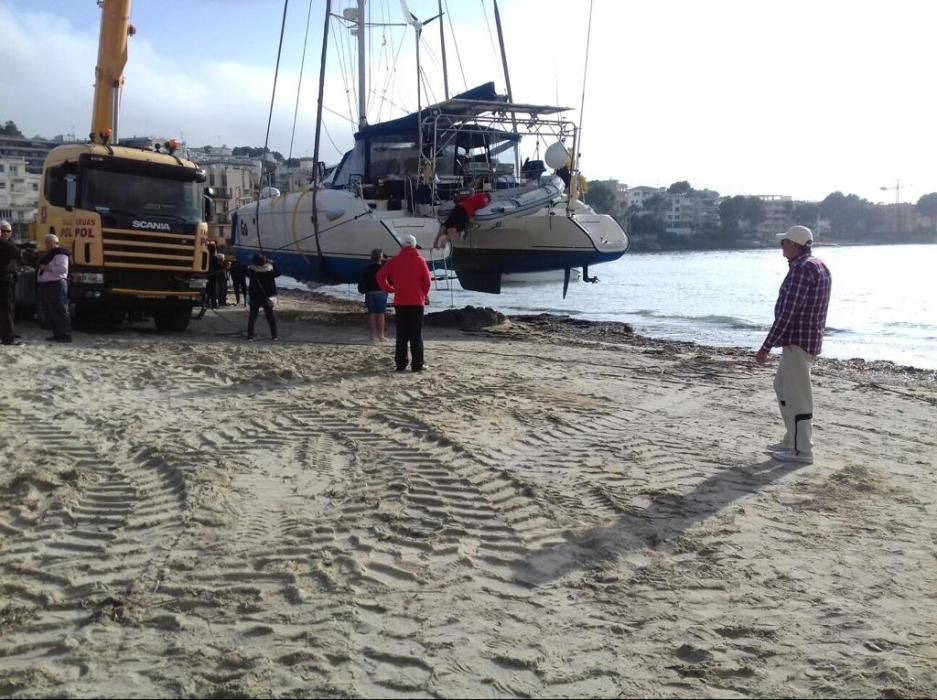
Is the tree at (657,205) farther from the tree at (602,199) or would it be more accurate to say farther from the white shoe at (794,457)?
the white shoe at (794,457)

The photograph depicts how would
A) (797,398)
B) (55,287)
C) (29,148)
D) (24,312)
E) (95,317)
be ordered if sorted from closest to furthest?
(797,398) → (55,287) → (95,317) → (24,312) → (29,148)

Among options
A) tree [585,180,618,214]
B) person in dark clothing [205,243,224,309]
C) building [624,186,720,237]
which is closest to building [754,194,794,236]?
building [624,186,720,237]

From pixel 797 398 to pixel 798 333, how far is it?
500 mm

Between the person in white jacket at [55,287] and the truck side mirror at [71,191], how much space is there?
117 centimetres

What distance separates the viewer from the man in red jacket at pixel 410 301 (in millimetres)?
10445

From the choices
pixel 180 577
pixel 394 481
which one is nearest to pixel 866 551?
pixel 394 481

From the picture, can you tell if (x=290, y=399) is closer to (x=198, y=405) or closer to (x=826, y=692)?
(x=198, y=405)

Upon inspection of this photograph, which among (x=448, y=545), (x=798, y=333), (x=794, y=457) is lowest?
(x=448, y=545)

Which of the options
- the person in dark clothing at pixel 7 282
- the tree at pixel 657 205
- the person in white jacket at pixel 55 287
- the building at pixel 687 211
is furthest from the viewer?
the tree at pixel 657 205

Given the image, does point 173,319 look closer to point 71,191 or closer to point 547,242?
point 71,191

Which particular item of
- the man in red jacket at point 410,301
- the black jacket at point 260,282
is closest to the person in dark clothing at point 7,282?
the black jacket at point 260,282

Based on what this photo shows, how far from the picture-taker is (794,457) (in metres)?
6.62

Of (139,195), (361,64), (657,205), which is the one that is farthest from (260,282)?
(657,205)

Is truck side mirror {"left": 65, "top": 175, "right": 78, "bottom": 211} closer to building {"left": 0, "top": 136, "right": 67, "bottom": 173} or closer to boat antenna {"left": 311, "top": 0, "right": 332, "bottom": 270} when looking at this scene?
boat antenna {"left": 311, "top": 0, "right": 332, "bottom": 270}
